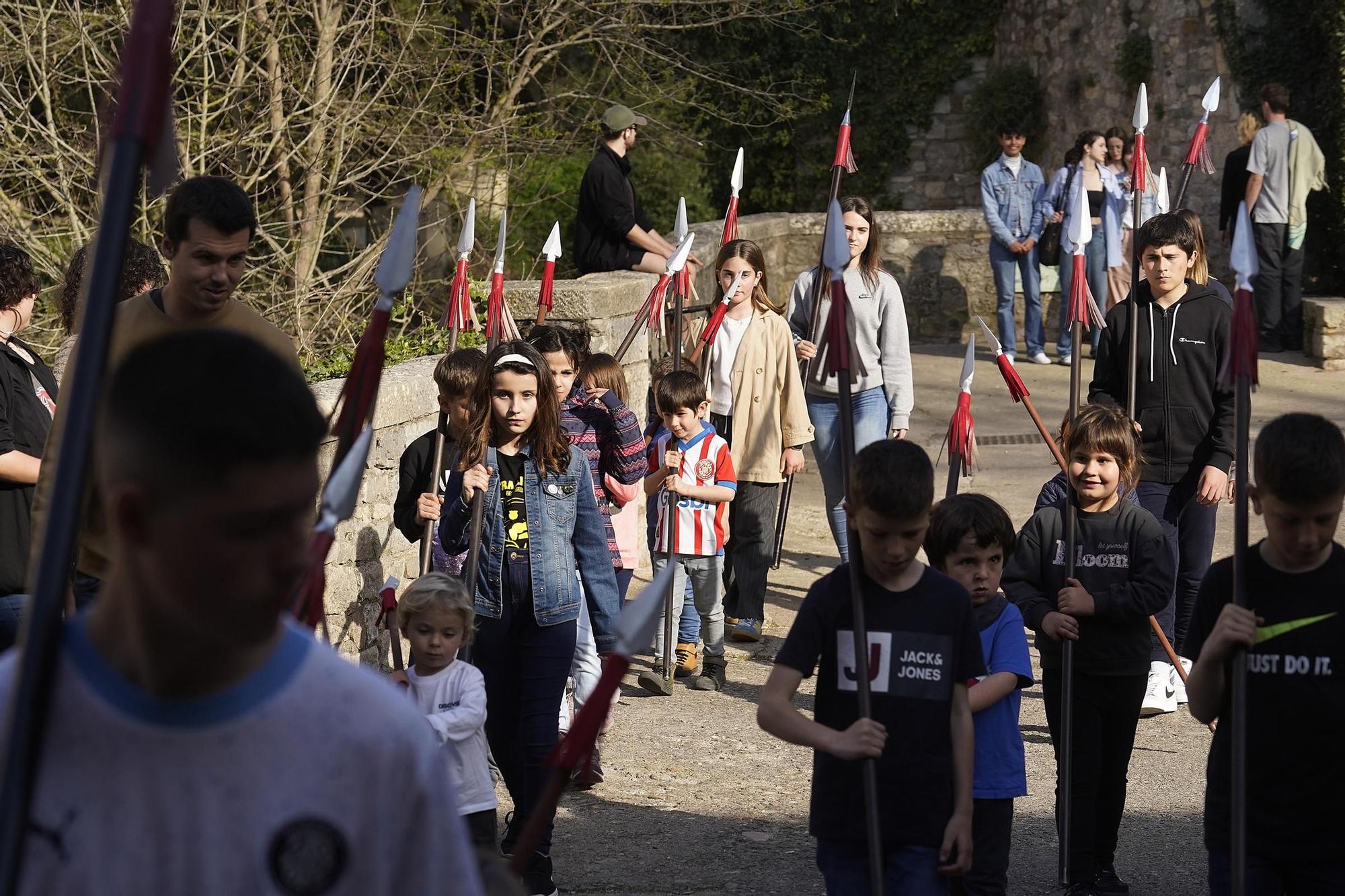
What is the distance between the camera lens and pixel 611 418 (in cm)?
571

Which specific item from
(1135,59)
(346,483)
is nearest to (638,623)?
(346,483)

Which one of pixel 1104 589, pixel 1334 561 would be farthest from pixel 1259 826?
pixel 1104 589

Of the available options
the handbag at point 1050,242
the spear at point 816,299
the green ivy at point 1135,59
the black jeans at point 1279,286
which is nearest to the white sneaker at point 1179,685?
the spear at point 816,299

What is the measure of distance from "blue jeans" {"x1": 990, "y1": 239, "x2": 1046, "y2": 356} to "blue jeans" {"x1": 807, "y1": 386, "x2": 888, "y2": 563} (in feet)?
18.7

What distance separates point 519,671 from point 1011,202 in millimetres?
9302

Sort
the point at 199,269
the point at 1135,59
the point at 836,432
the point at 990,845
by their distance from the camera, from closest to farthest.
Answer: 1. the point at 199,269
2. the point at 990,845
3. the point at 836,432
4. the point at 1135,59

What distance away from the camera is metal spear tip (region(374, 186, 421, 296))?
2.29 m

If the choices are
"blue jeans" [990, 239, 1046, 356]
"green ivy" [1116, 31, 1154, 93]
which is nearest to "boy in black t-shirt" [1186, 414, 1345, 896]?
"blue jeans" [990, 239, 1046, 356]

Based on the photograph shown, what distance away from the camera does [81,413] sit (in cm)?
133

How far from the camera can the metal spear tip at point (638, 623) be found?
1.70 metres

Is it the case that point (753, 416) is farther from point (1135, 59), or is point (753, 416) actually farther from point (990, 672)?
point (1135, 59)

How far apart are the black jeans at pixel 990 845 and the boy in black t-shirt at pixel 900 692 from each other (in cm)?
43

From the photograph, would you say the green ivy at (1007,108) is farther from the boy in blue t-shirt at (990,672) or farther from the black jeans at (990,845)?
the black jeans at (990,845)

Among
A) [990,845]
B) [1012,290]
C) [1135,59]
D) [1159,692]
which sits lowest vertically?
[1159,692]
